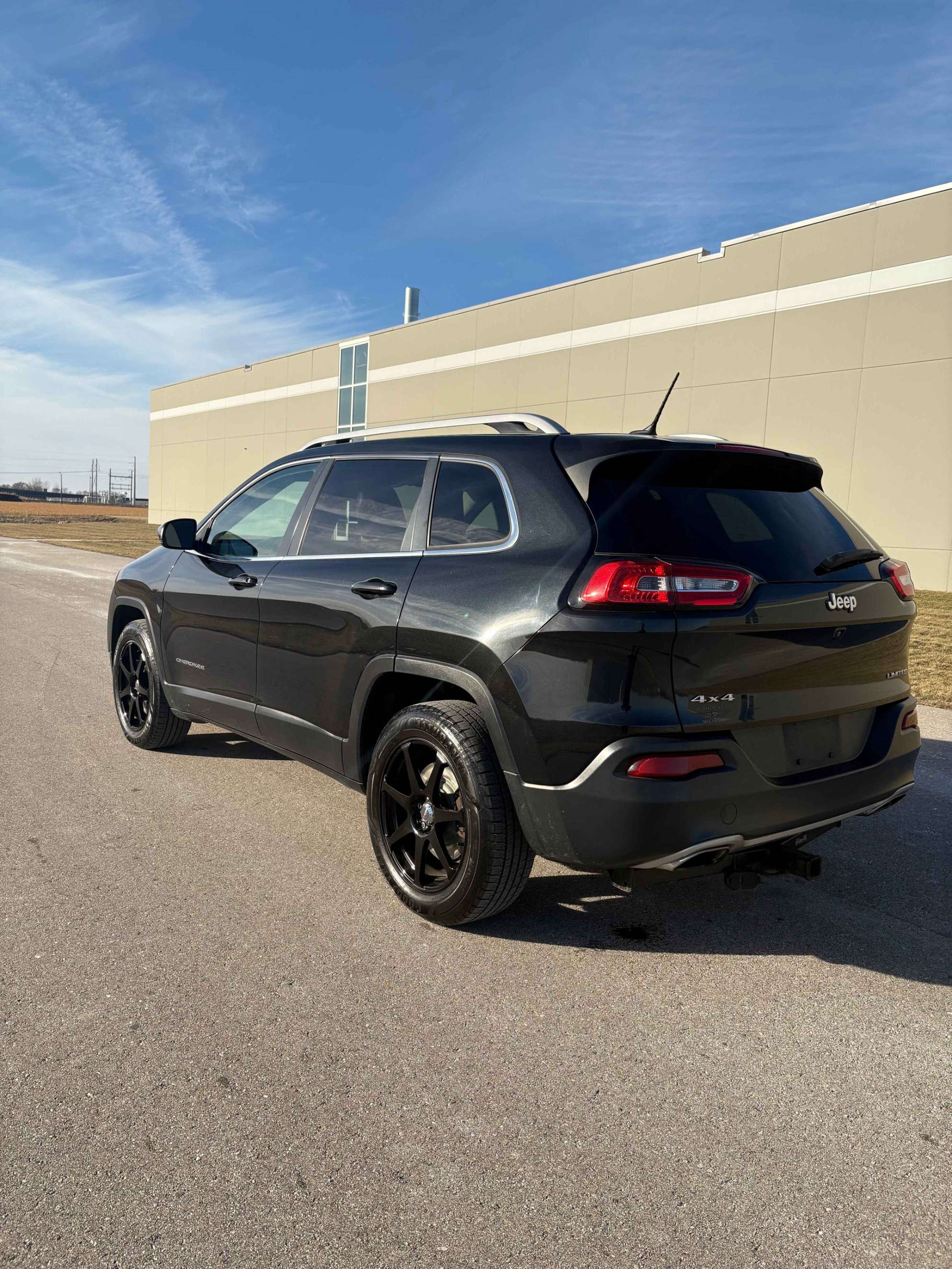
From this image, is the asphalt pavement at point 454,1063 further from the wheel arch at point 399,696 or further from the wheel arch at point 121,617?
the wheel arch at point 121,617

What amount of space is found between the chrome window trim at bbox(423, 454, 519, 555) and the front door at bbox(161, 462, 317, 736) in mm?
1045

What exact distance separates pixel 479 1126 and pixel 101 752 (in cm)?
410

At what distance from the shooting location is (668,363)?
82.5ft

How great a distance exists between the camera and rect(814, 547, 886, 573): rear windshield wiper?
316 cm

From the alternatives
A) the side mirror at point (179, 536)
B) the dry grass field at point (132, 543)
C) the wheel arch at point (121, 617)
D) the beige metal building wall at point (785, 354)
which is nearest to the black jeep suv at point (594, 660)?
the side mirror at point (179, 536)

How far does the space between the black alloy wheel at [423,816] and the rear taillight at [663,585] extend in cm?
87

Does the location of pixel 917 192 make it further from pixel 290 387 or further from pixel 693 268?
pixel 290 387

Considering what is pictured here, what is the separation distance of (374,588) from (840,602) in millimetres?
1738

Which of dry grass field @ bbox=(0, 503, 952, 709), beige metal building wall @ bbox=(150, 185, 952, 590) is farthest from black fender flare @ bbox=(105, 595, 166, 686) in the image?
beige metal building wall @ bbox=(150, 185, 952, 590)

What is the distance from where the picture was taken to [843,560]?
3.23 metres

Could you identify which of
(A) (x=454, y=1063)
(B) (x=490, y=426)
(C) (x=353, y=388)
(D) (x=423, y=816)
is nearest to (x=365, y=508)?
(B) (x=490, y=426)

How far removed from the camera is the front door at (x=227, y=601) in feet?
15.0

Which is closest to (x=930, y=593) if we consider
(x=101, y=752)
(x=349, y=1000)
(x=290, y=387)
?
(x=101, y=752)

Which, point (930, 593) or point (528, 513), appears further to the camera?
point (930, 593)
